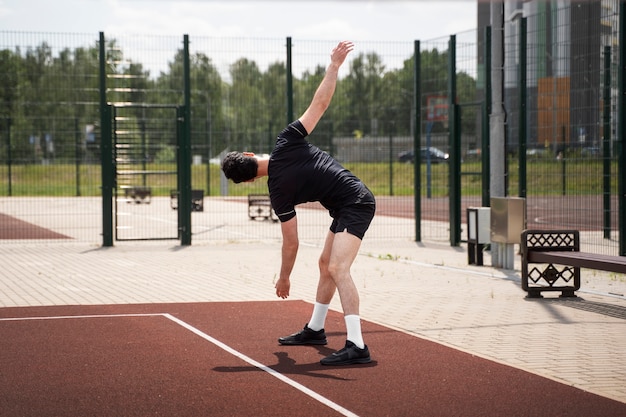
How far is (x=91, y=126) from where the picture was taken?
→ 2144cm

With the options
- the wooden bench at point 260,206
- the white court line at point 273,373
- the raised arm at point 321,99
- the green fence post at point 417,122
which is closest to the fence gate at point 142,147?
the wooden bench at point 260,206

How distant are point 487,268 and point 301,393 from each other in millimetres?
7851

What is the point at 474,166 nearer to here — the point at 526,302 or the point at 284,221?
the point at 526,302

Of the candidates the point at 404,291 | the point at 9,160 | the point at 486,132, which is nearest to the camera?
the point at 404,291

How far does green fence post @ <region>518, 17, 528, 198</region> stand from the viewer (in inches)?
606

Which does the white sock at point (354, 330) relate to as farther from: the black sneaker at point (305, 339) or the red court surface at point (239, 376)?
the black sneaker at point (305, 339)

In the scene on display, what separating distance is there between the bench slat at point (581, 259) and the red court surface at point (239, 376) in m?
2.48

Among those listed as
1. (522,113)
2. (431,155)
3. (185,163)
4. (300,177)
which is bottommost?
(300,177)

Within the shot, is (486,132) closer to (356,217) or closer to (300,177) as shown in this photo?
(356,217)

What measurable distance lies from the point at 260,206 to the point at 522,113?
10437 mm

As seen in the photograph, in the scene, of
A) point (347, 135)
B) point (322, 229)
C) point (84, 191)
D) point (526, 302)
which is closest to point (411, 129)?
point (347, 135)

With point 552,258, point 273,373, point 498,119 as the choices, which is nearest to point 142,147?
point 498,119

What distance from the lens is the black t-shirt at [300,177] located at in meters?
7.06

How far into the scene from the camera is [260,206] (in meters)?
24.7
